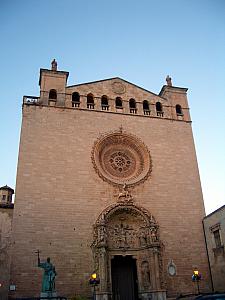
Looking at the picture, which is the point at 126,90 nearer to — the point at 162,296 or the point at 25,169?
the point at 25,169

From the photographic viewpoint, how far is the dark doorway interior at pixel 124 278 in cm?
1474

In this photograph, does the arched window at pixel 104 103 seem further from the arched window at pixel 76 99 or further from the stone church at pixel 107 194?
the arched window at pixel 76 99

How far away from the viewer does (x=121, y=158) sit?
17484mm

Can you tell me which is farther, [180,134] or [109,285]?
[180,134]

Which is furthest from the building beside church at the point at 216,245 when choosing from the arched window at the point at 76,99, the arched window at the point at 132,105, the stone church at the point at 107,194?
the arched window at the point at 76,99

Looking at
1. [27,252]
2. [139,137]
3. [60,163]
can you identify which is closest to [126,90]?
[139,137]

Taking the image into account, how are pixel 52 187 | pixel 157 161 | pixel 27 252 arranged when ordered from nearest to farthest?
1. pixel 27 252
2. pixel 52 187
3. pixel 157 161

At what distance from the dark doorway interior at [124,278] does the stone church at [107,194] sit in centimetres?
5

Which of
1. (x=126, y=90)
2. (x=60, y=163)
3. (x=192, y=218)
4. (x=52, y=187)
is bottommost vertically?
(x=192, y=218)

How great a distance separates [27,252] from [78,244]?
2.24 meters

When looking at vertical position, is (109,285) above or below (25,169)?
below

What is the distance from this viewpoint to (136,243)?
15.2 m

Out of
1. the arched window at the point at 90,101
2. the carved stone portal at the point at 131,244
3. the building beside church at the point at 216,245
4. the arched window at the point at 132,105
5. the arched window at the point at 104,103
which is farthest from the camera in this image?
the arched window at the point at 132,105

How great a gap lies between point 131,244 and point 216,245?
4.11 metres
